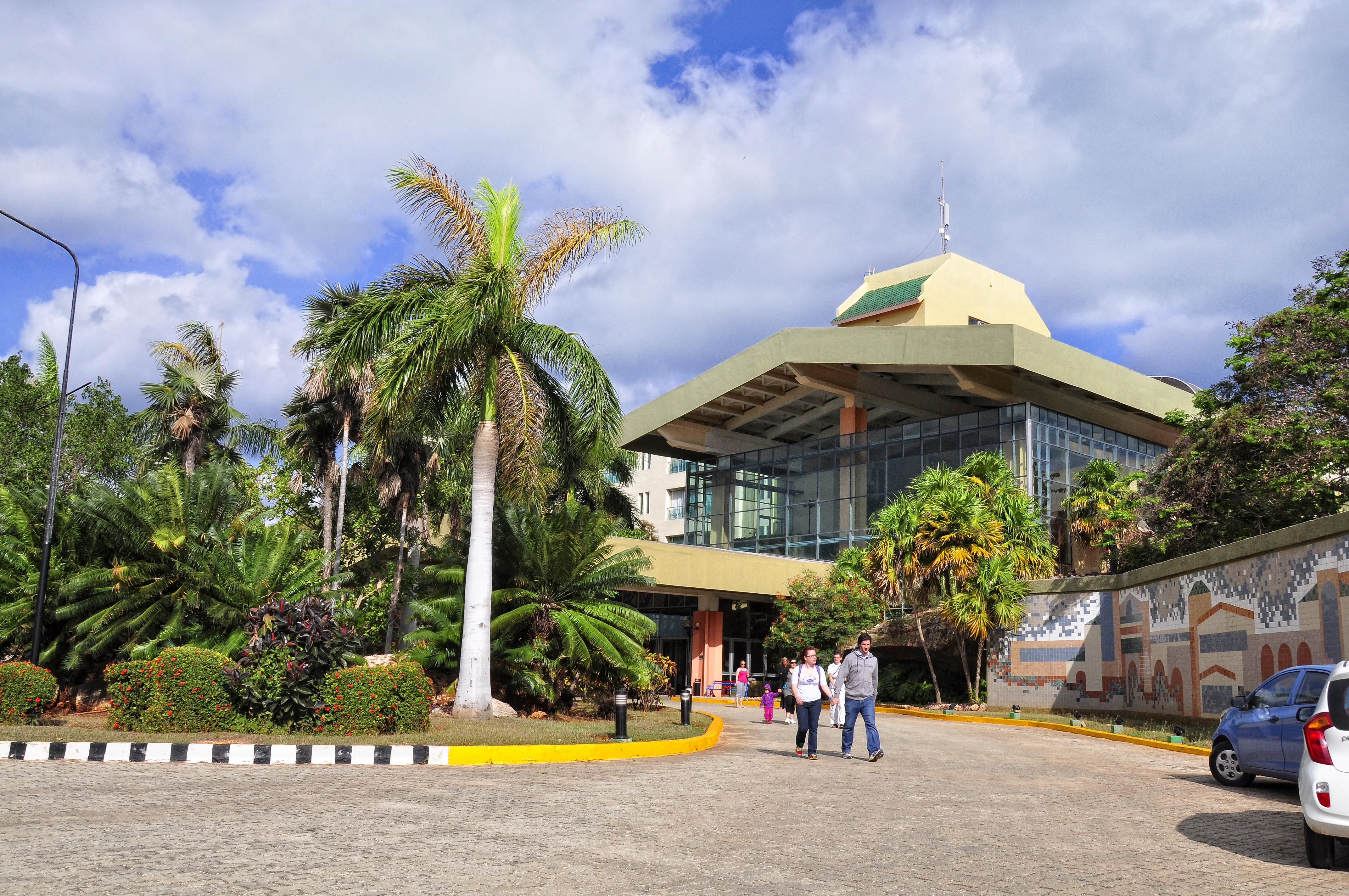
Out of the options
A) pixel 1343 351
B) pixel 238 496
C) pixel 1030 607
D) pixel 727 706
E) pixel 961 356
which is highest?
pixel 961 356

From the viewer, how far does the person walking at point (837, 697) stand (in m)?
18.9

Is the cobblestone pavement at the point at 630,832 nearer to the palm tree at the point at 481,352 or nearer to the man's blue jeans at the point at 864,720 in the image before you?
the man's blue jeans at the point at 864,720

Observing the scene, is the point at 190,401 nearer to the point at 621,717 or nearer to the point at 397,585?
the point at 397,585

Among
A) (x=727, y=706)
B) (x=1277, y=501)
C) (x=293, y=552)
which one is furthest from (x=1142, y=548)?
(x=293, y=552)

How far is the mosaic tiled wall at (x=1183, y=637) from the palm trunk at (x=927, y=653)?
1.52m

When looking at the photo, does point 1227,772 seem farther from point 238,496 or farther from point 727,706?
point 727,706

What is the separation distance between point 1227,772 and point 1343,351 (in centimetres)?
1620

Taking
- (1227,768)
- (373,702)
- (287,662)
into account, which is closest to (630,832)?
(373,702)

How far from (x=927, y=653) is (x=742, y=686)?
26.7ft

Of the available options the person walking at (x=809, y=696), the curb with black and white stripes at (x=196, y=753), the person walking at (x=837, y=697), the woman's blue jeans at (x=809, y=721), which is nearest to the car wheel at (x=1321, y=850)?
the woman's blue jeans at (x=809, y=721)

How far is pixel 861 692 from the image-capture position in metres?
13.9

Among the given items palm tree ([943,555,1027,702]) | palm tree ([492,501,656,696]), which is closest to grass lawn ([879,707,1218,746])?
palm tree ([943,555,1027,702])

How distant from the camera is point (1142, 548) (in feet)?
99.6

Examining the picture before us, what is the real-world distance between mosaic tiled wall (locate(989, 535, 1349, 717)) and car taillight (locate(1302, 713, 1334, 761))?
854 cm
